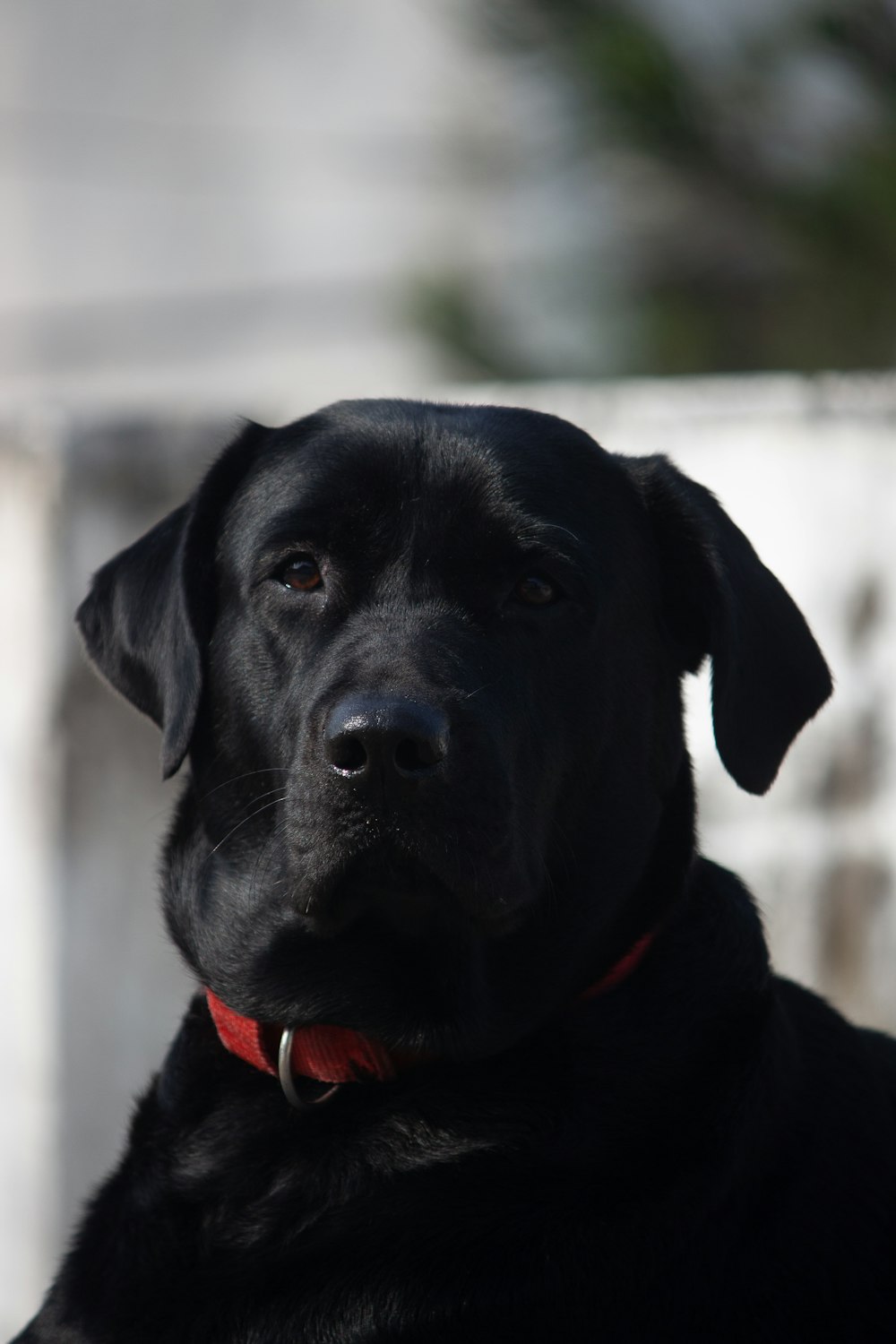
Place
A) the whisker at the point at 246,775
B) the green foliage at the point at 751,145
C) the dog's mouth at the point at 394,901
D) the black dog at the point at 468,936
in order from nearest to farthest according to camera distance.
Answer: the black dog at the point at 468,936
the dog's mouth at the point at 394,901
the whisker at the point at 246,775
the green foliage at the point at 751,145

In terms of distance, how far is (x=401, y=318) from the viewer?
7988mm

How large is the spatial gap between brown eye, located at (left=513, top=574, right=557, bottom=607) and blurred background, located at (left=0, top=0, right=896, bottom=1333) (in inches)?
69.1

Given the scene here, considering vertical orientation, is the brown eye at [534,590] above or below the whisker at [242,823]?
above

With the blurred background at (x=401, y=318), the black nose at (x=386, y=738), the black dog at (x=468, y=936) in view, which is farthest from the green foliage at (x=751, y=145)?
the black nose at (x=386, y=738)

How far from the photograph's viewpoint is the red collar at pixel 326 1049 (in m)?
2.30

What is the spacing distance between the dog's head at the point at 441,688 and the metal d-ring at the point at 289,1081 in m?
0.06

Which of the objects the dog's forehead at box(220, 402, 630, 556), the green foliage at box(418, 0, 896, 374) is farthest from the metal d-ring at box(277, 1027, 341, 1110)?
the green foliage at box(418, 0, 896, 374)

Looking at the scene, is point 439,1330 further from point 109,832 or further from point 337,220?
point 337,220

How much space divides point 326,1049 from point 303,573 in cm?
73

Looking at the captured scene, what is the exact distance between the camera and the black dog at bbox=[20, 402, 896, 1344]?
2.09 m

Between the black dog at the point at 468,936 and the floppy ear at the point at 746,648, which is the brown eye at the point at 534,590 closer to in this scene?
the black dog at the point at 468,936

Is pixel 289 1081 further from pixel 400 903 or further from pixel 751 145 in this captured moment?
pixel 751 145

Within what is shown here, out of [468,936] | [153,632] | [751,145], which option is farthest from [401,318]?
[468,936]

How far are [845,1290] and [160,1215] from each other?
95 cm
